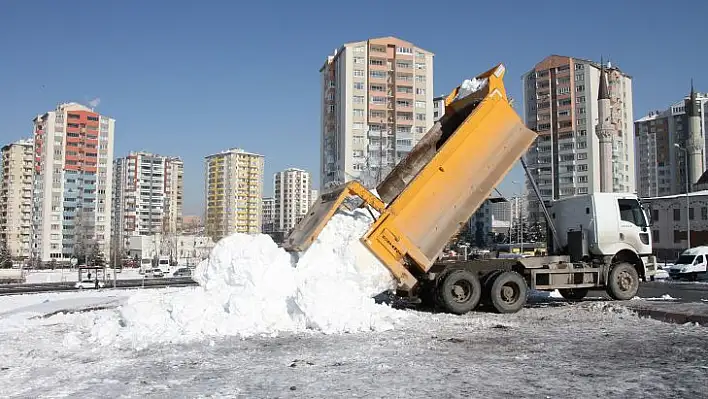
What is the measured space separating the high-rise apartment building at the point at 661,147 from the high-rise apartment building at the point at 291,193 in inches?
3131

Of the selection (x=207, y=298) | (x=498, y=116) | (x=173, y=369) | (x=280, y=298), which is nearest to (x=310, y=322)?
(x=280, y=298)

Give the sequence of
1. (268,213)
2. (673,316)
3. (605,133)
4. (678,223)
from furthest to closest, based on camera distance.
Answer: (268,213) < (605,133) < (678,223) < (673,316)

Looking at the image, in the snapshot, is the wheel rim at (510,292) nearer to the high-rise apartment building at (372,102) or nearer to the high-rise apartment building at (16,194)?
the high-rise apartment building at (372,102)

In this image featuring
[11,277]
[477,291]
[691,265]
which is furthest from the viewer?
[11,277]

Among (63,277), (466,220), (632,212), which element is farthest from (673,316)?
(63,277)

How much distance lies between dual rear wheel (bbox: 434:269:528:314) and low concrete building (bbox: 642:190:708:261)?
49795 mm

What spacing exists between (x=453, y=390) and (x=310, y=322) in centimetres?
476

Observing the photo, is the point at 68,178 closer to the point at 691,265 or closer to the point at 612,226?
the point at 691,265

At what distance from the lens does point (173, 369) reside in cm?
793

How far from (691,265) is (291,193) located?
123809 mm

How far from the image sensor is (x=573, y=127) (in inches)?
3765

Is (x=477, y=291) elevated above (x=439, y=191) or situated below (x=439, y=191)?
below

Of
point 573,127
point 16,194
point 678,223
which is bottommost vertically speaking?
point 678,223

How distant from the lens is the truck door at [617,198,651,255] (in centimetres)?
1552
